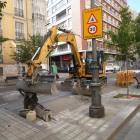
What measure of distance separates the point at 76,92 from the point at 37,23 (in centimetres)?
1888

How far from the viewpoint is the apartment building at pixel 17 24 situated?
19969 millimetres

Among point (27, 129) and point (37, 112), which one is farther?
point (37, 112)

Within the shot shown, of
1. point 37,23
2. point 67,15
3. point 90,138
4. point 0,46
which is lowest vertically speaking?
point 90,138

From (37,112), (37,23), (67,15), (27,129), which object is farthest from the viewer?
(67,15)

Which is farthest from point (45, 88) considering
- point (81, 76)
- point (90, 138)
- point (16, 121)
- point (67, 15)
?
point (67, 15)

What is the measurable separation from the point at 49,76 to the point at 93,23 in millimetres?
2293

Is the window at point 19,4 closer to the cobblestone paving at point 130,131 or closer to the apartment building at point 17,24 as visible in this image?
the apartment building at point 17,24

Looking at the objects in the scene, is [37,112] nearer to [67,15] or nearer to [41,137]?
[41,137]

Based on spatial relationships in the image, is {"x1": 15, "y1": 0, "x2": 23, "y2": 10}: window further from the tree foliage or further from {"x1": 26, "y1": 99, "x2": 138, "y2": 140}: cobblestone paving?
{"x1": 26, "y1": 99, "x2": 138, "y2": 140}: cobblestone paving

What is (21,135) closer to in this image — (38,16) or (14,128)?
(14,128)

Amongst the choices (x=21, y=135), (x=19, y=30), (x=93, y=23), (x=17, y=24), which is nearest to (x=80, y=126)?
(x=21, y=135)

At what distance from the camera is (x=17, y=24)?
21.9 m

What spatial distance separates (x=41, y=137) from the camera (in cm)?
347

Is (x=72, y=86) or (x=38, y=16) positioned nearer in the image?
(x=72, y=86)
